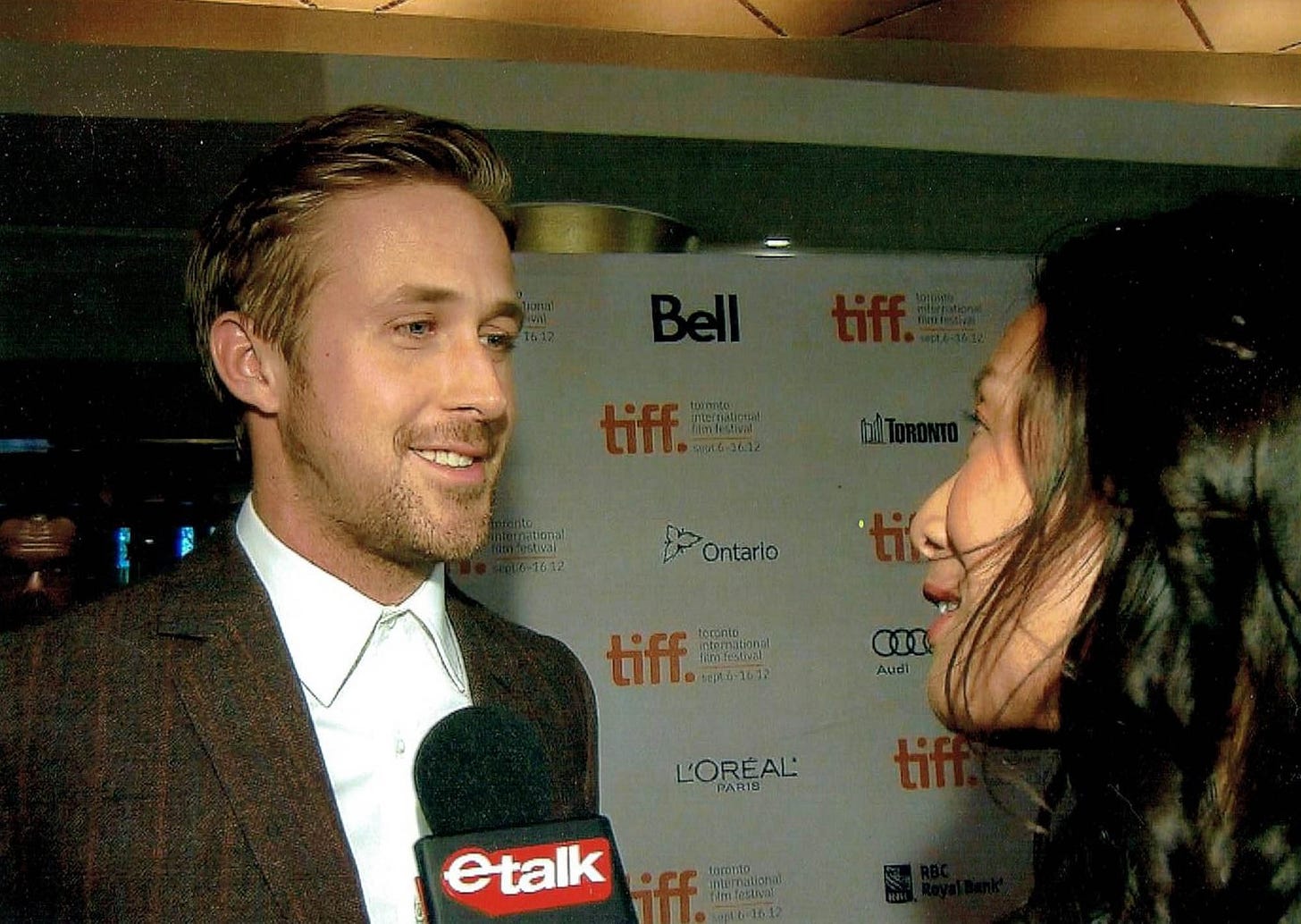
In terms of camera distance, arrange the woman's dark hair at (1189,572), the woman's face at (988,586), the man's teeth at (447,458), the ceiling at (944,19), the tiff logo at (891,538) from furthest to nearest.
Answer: the tiff logo at (891,538) < the ceiling at (944,19) < the man's teeth at (447,458) < the woman's face at (988,586) < the woman's dark hair at (1189,572)

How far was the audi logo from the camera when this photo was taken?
2225 millimetres

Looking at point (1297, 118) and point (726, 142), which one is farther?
point (1297, 118)

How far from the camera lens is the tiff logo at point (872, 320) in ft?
7.52

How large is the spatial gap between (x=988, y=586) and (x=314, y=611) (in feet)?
2.07

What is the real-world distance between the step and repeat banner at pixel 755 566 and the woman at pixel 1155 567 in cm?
105

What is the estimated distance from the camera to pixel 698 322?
7.33ft

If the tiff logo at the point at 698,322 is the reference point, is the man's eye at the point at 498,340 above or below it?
below

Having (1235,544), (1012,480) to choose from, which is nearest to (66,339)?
(1012,480)

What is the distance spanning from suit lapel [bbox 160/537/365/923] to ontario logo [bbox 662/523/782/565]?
99 centimetres

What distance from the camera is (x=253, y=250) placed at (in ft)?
4.38

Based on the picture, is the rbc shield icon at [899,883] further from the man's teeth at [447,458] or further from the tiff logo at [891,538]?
the man's teeth at [447,458]

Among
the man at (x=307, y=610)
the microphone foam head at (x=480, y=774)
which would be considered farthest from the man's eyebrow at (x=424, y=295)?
the microphone foam head at (x=480, y=774)

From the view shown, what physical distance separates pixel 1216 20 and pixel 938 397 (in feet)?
2.45

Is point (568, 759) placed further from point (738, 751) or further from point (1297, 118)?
point (1297, 118)
